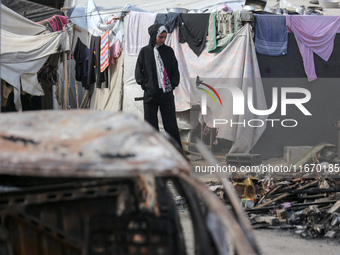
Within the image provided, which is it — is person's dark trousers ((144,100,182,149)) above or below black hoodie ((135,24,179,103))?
below

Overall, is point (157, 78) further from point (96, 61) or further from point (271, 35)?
point (96, 61)

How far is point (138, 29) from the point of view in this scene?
1116cm

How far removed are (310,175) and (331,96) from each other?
3.42 m

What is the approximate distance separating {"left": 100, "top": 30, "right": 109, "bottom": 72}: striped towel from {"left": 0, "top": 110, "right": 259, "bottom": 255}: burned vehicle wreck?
9557 millimetres

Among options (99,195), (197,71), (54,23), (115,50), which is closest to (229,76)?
(197,71)

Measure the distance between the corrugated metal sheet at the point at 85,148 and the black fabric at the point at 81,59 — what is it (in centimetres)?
1100

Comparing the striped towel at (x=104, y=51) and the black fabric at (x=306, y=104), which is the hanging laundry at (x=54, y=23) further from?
the black fabric at (x=306, y=104)

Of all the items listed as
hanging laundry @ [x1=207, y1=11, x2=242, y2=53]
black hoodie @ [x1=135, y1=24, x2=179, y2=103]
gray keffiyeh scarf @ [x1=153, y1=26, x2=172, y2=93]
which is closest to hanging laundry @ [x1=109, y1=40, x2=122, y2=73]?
hanging laundry @ [x1=207, y1=11, x2=242, y2=53]

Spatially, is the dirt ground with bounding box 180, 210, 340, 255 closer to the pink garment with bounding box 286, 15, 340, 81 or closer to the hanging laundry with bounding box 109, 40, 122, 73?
the pink garment with bounding box 286, 15, 340, 81

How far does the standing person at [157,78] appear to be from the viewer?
829 cm

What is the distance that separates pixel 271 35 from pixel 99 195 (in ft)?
28.1

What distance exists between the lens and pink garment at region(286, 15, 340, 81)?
10.3 m

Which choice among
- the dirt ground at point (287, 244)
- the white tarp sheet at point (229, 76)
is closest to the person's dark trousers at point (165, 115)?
the white tarp sheet at point (229, 76)

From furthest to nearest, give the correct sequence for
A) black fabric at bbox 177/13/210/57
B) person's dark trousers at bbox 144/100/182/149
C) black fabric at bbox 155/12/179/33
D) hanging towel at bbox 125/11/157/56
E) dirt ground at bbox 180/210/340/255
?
hanging towel at bbox 125/11/157/56 < black fabric at bbox 155/12/179/33 < black fabric at bbox 177/13/210/57 < person's dark trousers at bbox 144/100/182/149 < dirt ground at bbox 180/210/340/255
